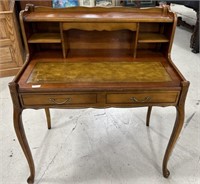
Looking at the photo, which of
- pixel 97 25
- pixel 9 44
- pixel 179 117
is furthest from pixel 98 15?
pixel 9 44

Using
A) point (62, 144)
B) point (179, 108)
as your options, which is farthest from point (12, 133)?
point (179, 108)

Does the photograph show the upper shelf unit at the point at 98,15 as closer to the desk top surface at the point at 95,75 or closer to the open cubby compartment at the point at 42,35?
the open cubby compartment at the point at 42,35

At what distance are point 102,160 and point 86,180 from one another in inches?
7.6

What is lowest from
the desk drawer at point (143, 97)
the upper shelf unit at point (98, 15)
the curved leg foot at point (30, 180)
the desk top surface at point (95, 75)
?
the curved leg foot at point (30, 180)

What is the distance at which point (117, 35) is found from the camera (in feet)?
4.39

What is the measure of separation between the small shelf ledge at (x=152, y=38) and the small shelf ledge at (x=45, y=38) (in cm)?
49

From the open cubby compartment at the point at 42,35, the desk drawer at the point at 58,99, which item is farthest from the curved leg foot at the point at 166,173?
the open cubby compartment at the point at 42,35

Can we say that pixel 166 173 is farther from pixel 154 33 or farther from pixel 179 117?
pixel 154 33

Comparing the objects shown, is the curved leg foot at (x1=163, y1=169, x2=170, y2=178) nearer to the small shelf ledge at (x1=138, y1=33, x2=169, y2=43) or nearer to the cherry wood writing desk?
the cherry wood writing desk

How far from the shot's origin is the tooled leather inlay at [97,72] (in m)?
1.08

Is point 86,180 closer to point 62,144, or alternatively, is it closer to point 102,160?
point 102,160

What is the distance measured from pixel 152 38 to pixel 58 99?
0.67 metres

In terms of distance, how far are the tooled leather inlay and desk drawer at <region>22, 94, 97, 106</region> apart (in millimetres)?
77

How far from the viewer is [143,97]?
3.49ft
